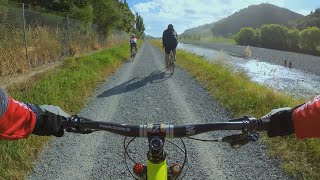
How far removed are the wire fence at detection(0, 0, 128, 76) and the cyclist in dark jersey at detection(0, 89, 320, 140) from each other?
945 cm

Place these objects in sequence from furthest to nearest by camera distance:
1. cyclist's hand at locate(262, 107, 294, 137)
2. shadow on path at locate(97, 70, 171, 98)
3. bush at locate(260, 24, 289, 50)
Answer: bush at locate(260, 24, 289, 50), shadow on path at locate(97, 70, 171, 98), cyclist's hand at locate(262, 107, 294, 137)

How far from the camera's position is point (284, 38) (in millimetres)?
77250

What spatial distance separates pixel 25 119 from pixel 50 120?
5.7 inches

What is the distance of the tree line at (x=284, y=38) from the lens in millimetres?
62938

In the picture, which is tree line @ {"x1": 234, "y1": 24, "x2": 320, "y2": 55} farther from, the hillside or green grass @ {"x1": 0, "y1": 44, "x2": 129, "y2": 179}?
green grass @ {"x1": 0, "y1": 44, "x2": 129, "y2": 179}

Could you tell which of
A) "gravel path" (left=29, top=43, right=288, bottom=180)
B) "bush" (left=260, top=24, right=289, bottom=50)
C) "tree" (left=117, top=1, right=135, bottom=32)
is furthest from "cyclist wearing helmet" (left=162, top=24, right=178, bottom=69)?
"bush" (left=260, top=24, right=289, bottom=50)

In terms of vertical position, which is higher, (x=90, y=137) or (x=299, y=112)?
(x=299, y=112)

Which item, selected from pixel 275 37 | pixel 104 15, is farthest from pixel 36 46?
pixel 275 37

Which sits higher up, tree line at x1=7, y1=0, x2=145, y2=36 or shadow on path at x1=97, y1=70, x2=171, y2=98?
tree line at x1=7, y1=0, x2=145, y2=36

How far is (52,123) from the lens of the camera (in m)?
1.85

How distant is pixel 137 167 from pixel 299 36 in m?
72.7

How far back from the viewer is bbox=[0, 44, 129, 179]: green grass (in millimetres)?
4527

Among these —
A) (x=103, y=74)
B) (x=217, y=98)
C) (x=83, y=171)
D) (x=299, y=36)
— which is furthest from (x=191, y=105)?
(x=299, y=36)

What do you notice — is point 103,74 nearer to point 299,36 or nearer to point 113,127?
point 113,127
